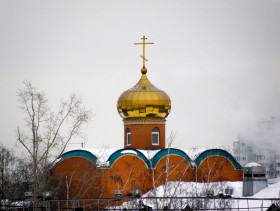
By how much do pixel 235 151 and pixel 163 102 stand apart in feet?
128

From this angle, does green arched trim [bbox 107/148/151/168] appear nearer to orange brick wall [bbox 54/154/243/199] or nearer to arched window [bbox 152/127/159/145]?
orange brick wall [bbox 54/154/243/199]

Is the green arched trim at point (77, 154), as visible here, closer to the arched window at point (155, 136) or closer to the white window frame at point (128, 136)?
the white window frame at point (128, 136)

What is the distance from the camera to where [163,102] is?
4012cm

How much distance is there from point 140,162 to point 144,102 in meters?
2.30

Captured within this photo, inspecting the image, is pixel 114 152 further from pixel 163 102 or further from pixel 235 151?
pixel 235 151

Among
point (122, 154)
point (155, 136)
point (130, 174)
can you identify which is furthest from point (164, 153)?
point (122, 154)

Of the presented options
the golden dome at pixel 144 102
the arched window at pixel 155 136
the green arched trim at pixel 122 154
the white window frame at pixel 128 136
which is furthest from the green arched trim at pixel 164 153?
the white window frame at pixel 128 136

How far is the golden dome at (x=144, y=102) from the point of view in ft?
131

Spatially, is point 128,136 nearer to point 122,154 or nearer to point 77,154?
point 122,154

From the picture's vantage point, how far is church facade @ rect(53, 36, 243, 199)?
38.3m

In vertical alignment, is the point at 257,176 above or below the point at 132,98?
below

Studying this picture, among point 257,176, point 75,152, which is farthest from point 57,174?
point 257,176

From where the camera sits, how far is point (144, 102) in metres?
39.9

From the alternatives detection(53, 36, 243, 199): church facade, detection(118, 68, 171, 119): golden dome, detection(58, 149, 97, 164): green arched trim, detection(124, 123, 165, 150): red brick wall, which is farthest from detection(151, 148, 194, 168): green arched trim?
detection(58, 149, 97, 164): green arched trim
